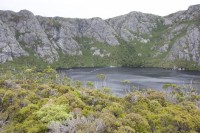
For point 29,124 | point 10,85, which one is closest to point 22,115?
point 29,124

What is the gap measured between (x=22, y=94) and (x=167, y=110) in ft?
141

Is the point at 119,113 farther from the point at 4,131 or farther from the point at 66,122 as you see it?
the point at 4,131

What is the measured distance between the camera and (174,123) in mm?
61750

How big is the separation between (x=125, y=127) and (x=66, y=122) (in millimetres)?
12366

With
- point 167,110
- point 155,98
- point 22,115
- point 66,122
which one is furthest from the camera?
point 155,98

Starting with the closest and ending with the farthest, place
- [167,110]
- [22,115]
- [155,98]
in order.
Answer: [22,115], [167,110], [155,98]

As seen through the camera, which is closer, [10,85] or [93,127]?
[93,127]

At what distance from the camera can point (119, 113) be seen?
6688 centimetres

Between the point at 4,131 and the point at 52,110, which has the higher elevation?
the point at 52,110

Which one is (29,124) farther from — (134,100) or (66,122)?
(134,100)

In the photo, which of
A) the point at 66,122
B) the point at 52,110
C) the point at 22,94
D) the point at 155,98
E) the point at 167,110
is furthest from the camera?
the point at 155,98

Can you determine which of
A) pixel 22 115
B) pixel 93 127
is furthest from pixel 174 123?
pixel 22 115

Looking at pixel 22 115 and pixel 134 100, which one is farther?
pixel 134 100

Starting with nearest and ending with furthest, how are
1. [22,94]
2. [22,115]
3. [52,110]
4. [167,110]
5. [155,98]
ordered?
1. [52,110]
2. [22,115]
3. [167,110]
4. [22,94]
5. [155,98]
